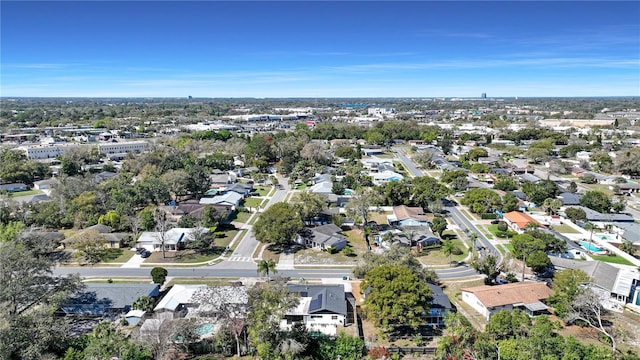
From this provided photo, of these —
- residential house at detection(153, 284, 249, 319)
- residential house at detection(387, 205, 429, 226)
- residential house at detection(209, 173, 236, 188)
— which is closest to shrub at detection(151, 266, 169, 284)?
residential house at detection(153, 284, 249, 319)

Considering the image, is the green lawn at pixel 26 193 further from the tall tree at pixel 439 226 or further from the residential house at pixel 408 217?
the tall tree at pixel 439 226

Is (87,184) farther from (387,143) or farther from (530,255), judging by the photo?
(387,143)

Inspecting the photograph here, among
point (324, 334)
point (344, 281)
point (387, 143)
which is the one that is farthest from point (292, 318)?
point (387, 143)

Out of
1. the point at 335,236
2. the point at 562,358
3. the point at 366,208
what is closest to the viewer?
the point at 562,358

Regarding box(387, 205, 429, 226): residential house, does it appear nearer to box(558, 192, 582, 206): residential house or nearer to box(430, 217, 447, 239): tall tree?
box(430, 217, 447, 239): tall tree

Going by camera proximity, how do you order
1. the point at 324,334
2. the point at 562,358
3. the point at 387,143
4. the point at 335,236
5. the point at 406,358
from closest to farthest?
the point at 562,358 → the point at 406,358 → the point at 324,334 → the point at 335,236 → the point at 387,143

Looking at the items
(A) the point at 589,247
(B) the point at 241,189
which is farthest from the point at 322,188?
(A) the point at 589,247

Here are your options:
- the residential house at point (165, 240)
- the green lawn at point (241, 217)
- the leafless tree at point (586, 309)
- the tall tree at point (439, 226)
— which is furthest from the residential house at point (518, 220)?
the residential house at point (165, 240)
